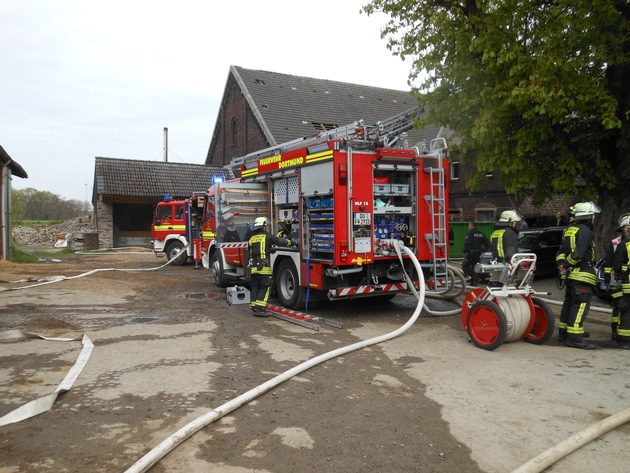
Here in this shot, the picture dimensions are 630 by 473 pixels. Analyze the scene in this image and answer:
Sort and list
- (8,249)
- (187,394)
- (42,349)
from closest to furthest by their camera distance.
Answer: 1. (187,394)
2. (42,349)
3. (8,249)

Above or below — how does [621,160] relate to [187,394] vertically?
above

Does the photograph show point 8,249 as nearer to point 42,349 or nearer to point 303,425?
point 42,349

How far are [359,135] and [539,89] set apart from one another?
2.88 metres

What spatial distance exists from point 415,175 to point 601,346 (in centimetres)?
367

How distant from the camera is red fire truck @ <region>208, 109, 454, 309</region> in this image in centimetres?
775

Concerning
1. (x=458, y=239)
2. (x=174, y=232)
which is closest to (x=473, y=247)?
(x=458, y=239)

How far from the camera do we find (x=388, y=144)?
356 inches

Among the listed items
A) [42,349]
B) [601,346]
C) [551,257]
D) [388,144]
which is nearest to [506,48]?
[388,144]

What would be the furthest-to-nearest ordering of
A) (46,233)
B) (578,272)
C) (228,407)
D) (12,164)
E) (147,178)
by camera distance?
1. (46,233)
2. (147,178)
3. (12,164)
4. (578,272)
5. (228,407)

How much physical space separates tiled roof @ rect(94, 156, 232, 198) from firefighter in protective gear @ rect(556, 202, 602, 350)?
70.5 feet

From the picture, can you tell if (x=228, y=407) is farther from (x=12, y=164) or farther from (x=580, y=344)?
(x=12, y=164)

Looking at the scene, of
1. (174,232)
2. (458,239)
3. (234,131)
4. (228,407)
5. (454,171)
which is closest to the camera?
(228,407)

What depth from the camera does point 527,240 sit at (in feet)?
43.5

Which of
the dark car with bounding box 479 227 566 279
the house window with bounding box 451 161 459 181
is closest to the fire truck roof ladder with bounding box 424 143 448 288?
the dark car with bounding box 479 227 566 279
